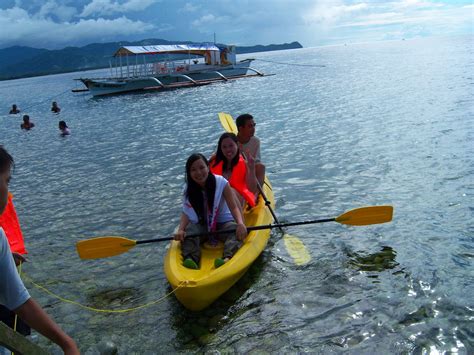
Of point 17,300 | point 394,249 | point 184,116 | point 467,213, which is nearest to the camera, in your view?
point 17,300

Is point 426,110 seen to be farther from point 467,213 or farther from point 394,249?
point 394,249

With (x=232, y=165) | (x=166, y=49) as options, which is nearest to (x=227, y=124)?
(x=232, y=165)

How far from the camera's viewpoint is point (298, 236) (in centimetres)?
786

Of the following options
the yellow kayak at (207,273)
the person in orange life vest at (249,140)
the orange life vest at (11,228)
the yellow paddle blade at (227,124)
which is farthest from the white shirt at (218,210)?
the yellow paddle blade at (227,124)

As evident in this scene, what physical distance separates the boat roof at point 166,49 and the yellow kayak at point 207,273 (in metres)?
39.5

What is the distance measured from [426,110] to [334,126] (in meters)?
4.99

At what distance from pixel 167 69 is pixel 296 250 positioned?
4278 cm

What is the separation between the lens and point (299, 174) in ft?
39.6

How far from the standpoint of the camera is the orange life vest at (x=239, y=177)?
733cm

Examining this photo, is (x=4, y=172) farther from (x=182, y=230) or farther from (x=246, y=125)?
(x=246, y=125)

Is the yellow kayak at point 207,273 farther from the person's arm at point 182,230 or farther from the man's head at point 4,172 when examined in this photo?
the man's head at point 4,172

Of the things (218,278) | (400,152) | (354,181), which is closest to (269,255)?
(218,278)

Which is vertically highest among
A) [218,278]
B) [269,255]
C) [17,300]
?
[17,300]

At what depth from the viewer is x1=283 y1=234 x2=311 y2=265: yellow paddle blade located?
271 inches
